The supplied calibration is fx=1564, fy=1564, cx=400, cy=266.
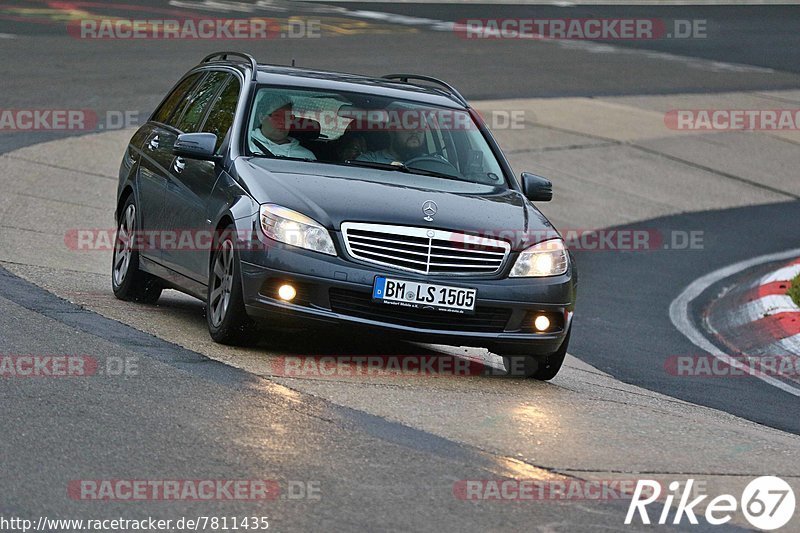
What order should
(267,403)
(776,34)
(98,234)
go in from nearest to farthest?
1. (267,403)
2. (98,234)
3. (776,34)

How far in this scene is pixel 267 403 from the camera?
24.1 ft

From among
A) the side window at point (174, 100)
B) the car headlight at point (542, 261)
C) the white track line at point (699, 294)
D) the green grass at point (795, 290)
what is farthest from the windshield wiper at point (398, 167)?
the green grass at point (795, 290)

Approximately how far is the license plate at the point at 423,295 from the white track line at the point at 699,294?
3.20m

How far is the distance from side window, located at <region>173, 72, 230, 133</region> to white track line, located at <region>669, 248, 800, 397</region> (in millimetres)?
4350

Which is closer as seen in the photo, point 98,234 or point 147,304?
point 147,304

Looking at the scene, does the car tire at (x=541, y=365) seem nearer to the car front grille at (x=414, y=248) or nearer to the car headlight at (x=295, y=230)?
the car front grille at (x=414, y=248)

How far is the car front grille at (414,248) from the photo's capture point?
8.46 metres

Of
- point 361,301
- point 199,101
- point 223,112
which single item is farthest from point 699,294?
point 361,301

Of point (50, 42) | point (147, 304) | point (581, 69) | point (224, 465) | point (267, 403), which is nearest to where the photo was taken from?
point (224, 465)

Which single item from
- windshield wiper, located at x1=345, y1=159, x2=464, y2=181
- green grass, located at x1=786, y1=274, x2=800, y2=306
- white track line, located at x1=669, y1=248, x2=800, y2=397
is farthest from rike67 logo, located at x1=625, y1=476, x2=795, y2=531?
green grass, located at x1=786, y1=274, x2=800, y2=306

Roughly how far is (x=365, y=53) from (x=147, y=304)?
1646cm

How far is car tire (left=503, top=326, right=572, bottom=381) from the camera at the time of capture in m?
9.08

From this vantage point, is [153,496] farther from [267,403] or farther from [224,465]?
[267,403]

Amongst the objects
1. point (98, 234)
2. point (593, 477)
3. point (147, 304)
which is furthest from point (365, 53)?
point (593, 477)
